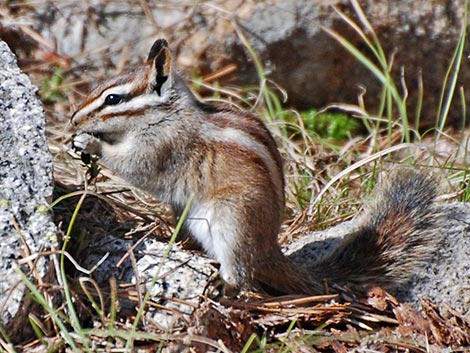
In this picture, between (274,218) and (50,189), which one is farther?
(274,218)

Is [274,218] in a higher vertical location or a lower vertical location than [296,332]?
higher

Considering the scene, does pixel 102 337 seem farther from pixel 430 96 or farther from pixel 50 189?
pixel 430 96

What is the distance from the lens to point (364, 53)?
225 inches

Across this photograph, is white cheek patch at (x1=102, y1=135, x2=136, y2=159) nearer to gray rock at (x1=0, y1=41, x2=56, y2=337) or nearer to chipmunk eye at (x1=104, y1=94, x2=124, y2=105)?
chipmunk eye at (x1=104, y1=94, x2=124, y2=105)

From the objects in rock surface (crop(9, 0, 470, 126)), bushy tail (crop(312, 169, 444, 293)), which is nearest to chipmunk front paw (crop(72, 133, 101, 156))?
bushy tail (crop(312, 169, 444, 293))

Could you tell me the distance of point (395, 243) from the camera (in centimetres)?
362

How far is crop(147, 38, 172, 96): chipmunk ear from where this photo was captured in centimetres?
341

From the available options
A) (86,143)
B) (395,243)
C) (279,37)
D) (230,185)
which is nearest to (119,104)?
(86,143)

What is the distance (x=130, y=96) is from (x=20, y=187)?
0.53 metres

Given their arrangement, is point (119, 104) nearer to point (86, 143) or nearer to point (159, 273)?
point (86, 143)

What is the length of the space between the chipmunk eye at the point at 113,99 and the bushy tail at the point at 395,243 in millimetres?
940

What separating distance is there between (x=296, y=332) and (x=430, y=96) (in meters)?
3.00

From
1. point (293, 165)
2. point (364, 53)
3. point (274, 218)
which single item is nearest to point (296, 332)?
point (274, 218)

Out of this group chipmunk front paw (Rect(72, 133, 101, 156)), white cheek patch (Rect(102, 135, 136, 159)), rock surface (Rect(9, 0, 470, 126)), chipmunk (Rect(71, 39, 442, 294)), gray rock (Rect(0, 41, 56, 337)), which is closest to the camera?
gray rock (Rect(0, 41, 56, 337))
